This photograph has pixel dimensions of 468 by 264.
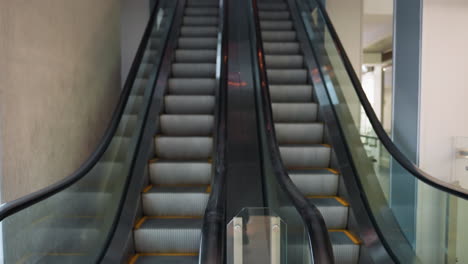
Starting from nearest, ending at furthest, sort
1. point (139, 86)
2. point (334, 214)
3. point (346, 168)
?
1. point (334, 214)
2. point (346, 168)
3. point (139, 86)

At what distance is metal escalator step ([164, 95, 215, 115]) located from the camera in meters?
5.04

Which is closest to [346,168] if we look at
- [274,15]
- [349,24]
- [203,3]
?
[274,15]

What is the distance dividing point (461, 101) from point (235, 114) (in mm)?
2512

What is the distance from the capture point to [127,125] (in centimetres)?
394

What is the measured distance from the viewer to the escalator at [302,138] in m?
3.61

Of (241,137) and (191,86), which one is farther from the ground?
(191,86)

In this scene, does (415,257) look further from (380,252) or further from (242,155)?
(242,155)

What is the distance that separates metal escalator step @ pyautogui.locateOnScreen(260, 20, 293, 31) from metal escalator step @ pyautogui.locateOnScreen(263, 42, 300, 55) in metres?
0.79

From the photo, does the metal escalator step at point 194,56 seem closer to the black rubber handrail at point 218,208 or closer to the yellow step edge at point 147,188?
the black rubber handrail at point 218,208

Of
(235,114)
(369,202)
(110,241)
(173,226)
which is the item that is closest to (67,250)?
(110,241)

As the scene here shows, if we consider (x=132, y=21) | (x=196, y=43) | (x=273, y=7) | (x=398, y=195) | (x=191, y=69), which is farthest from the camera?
(x=273, y=7)

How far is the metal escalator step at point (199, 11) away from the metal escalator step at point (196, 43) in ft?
4.48

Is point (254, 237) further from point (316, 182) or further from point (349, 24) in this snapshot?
point (349, 24)

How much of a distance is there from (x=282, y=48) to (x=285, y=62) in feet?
1.55
